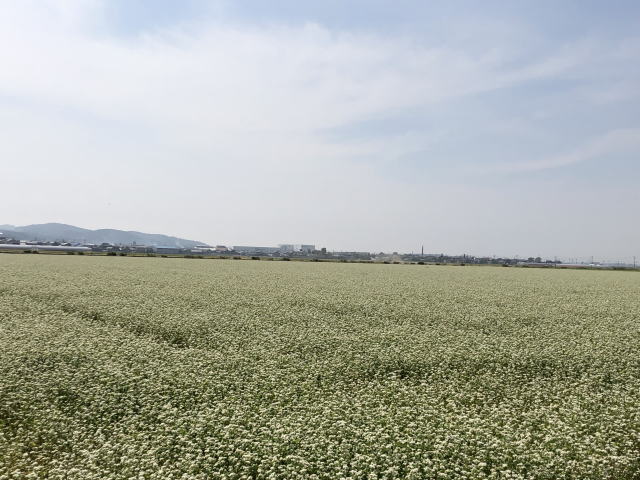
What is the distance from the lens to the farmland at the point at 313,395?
724cm

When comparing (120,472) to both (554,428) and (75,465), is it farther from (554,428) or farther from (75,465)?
(554,428)

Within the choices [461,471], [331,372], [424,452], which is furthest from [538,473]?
[331,372]

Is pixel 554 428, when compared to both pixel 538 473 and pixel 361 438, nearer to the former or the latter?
pixel 538 473

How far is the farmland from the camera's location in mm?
7238

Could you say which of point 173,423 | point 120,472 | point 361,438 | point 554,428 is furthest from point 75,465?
point 554,428

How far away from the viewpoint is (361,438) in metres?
8.02

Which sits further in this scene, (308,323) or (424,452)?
(308,323)

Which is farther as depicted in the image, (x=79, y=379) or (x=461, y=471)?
(x=79, y=379)

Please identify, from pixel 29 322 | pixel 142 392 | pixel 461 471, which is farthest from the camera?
pixel 29 322

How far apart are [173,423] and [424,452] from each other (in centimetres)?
508

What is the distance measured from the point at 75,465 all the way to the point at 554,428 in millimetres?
9197

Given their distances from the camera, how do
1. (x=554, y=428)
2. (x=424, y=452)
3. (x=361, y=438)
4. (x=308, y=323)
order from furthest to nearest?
(x=308, y=323) < (x=554, y=428) < (x=361, y=438) < (x=424, y=452)

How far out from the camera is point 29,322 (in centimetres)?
1750

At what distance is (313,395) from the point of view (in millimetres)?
10430
